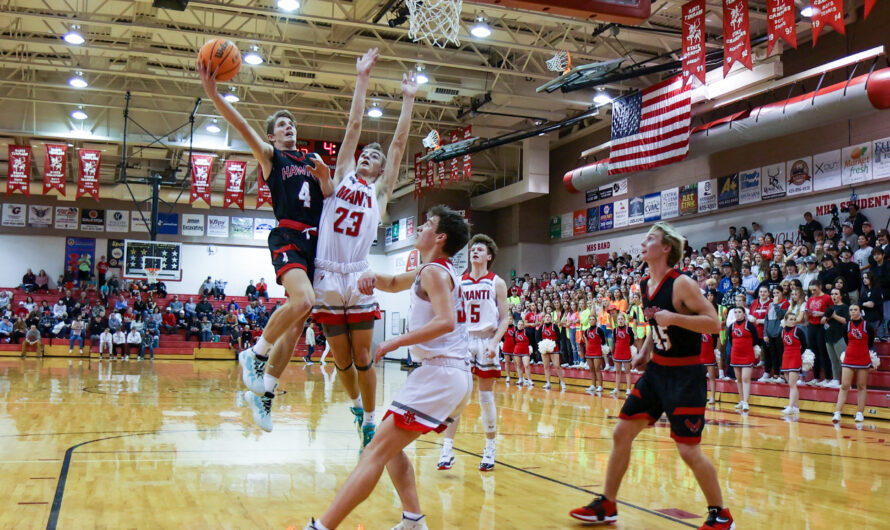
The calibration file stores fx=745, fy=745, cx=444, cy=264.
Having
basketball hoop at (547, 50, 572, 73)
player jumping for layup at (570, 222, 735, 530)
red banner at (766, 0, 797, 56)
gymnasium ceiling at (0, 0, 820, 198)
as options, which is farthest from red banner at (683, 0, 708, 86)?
player jumping for layup at (570, 222, 735, 530)

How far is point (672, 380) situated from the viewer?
4.19m

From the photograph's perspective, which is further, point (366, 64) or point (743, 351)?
point (743, 351)

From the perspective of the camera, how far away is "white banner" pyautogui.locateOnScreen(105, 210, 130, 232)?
33031 millimetres

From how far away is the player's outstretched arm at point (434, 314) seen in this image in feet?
11.4

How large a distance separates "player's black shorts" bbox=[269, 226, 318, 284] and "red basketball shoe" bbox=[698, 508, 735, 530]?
9.43 ft

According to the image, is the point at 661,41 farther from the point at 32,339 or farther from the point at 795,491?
the point at 32,339

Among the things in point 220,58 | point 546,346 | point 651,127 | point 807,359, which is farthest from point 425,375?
point 651,127

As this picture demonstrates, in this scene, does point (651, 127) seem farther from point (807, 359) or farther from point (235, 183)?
point (235, 183)

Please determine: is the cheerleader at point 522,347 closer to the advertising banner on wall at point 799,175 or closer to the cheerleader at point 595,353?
the cheerleader at point 595,353

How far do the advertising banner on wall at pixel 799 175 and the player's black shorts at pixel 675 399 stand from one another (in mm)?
14861

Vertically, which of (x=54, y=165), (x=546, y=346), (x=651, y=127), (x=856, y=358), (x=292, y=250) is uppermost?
(x=651, y=127)

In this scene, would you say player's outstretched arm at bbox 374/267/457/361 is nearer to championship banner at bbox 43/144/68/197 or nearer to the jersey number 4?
the jersey number 4

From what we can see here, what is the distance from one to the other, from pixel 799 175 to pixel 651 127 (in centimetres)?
367

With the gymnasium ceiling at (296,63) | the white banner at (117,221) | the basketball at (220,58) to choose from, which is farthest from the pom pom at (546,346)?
the white banner at (117,221)
